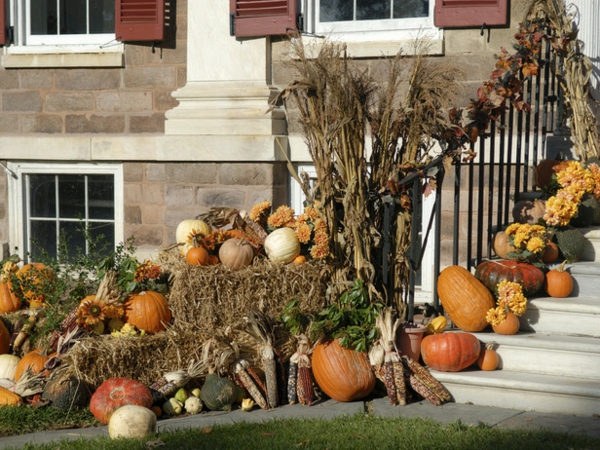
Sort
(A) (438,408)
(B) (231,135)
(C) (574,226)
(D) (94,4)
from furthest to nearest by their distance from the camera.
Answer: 1. (D) (94,4)
2. (B) (231,135)
3. (C) (574,226)
4. (A) (438,408)

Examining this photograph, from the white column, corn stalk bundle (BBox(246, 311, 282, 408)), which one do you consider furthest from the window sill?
corn stalk bundle (BBox(246, 311, 282, 408))

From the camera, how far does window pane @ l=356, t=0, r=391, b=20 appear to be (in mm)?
7454

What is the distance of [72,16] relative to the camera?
8430 mm

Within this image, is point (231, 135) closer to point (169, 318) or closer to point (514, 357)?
point (169, 318)

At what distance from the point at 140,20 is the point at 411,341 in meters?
3.88

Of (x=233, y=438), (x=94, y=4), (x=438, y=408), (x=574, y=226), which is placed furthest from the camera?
(x=94, y=4)

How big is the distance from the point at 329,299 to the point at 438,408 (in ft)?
3.58

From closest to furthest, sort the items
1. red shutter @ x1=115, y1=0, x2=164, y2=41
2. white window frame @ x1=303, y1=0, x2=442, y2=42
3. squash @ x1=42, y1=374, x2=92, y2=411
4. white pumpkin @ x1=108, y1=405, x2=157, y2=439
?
white pumpkin @ x1=108, y1=405, x2=157, y2=439
squash @ x1=42, y1=374, x2=92, y2=411
white window frame @ x1=303, y1=0, x2=442, y2=42
red shutter @ x1=115, y1=0, x2=164, y2=41

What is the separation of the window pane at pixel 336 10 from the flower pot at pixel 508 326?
3096mm

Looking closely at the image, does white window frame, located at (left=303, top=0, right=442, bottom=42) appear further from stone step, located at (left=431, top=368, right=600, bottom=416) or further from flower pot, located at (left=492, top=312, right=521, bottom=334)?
stone step, located at (left=431, top=368, right=600, bottom=416)

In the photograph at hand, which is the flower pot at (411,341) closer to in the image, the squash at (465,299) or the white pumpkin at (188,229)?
the squash at (465,299)

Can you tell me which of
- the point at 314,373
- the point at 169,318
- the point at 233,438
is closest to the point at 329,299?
the point at 314,373

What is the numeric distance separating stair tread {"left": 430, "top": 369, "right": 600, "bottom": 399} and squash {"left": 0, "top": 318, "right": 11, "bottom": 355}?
287cm

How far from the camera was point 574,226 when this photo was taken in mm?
6562
